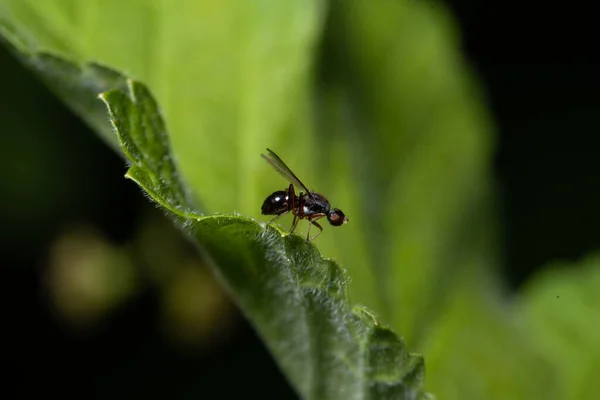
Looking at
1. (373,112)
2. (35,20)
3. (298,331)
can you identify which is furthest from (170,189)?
(373,112)

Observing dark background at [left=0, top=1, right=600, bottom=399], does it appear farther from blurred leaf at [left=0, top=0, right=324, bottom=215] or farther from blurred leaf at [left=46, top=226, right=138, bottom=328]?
blurred leaf at [left=0, top=0, right=324, bottom=215]

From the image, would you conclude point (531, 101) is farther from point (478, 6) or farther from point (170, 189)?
point (170, 189)

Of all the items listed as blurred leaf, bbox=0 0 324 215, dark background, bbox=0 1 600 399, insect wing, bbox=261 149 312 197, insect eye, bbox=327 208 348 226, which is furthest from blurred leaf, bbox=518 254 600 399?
blurred leaf, bbox=0 0 324 215

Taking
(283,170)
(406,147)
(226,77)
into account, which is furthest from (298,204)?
(406,147)

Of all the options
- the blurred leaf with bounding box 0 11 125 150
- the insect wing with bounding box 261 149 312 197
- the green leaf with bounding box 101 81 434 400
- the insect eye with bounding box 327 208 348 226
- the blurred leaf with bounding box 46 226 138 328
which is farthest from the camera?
the blurred leaf with bounding box 46 226 138 328

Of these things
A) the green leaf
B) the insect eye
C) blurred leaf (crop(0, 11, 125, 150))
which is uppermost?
the insect eye

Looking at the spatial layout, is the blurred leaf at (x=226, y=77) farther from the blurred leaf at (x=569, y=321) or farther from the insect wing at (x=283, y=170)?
the blurred leaf at (x=569, y=321)
